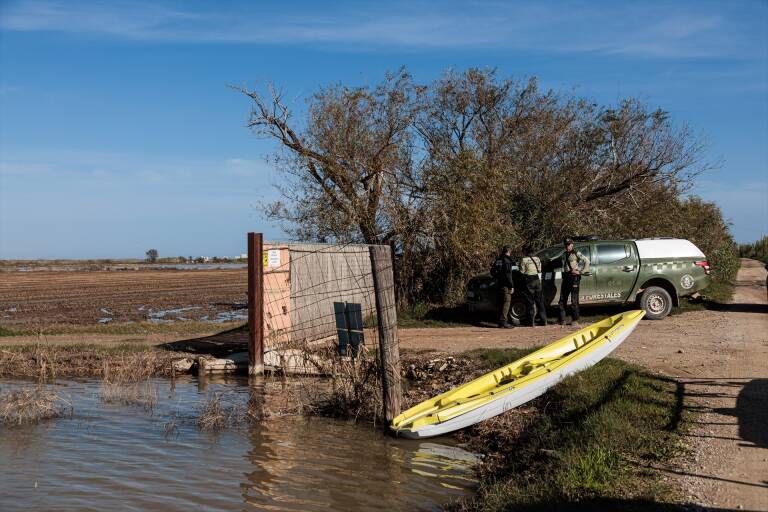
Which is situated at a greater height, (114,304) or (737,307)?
(737,307)

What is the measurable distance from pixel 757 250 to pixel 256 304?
61.4m

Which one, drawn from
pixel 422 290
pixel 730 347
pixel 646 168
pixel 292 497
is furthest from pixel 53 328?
pixel 646 168

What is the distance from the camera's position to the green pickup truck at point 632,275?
18891 mm

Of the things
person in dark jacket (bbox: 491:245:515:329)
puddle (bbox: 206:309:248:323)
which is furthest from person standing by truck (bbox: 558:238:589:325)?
puddle (bbox: 206:309:248:323)

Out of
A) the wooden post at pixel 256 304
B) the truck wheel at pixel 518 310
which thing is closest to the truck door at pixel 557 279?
the truck wheel at pixel 518 310

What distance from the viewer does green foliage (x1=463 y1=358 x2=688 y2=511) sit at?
22.5ft

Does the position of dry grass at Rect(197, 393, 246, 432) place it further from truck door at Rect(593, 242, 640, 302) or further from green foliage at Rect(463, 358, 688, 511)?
truck door at Rect(593, 242, 640, 302)

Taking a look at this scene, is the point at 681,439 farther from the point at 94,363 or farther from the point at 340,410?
the point at 94,363

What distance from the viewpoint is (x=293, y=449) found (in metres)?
10.1

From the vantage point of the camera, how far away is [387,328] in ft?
33.7

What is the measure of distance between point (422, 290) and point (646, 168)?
9.95 m

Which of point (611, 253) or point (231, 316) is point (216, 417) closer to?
point (611, 253)

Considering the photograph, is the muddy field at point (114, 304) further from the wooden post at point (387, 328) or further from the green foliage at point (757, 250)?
the green foliage at point (757, 250)

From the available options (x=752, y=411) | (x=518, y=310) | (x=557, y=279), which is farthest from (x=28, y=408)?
(x=557, y=279)
